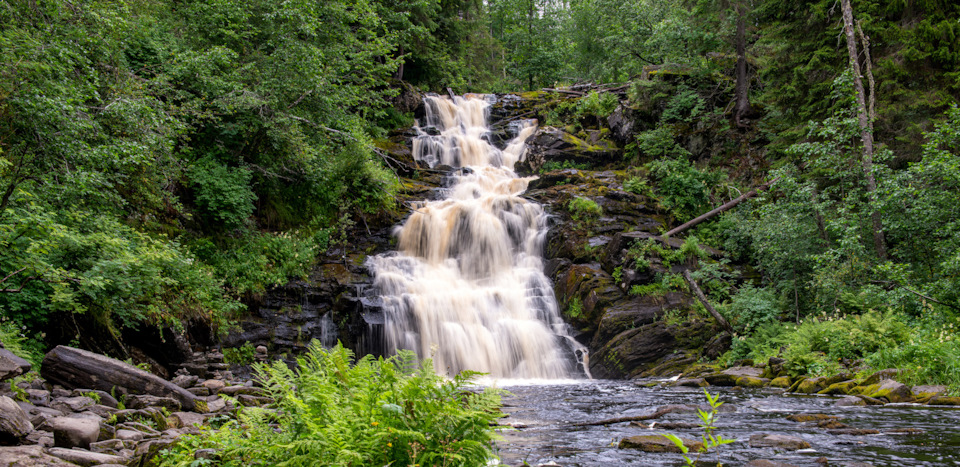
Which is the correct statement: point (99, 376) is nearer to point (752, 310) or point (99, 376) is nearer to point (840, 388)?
point (840, 388)

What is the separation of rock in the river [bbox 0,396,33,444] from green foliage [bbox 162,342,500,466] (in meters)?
1.59

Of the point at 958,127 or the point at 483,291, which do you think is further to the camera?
the point at 483,291

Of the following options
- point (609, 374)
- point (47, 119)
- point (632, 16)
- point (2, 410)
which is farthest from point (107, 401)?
A: point (632, 16)

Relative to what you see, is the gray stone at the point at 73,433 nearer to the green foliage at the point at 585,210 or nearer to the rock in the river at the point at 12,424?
the rock in the river at the point at 12,424

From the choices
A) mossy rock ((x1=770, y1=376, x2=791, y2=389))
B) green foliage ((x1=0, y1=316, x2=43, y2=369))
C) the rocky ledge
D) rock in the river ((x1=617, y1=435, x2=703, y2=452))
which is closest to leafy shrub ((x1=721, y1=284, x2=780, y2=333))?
mossy rock ((x1=770, y1=376, x2=791, y2=389))

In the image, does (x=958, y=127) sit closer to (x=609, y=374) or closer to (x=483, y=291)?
(x=609, y=374)

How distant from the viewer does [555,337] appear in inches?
575

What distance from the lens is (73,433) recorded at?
4.48 meters

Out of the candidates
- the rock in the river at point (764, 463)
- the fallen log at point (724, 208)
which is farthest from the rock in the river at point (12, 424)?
the fallen log at point (724, 208)

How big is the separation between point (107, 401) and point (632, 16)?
115ft

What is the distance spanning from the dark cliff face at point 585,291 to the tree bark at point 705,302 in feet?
0.94

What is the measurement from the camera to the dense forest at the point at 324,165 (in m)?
8.20

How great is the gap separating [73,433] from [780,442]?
6.92m

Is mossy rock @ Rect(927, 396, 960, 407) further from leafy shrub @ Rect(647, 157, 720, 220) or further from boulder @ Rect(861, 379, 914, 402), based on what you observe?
leafy shrub @ Rect(647, 157, 720, 220)
